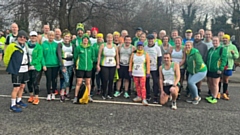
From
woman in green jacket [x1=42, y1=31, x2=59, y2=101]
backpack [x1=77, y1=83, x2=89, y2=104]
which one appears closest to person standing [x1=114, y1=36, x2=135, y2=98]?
backpack [x1=77, y1=83, x2=89, y2=104]

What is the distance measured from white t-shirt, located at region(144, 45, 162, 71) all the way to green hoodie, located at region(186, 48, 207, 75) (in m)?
0.88

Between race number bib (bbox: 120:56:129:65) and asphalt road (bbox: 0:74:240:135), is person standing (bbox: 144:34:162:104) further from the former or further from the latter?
asphalt road (bbox: 0:74:240:135)

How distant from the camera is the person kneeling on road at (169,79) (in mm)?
6324

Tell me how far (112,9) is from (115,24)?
220cm

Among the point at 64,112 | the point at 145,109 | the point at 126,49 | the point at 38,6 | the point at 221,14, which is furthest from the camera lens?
the point at 221,14

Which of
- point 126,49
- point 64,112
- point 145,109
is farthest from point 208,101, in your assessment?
point 64,112

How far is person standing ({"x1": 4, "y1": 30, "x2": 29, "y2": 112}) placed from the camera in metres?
5.56

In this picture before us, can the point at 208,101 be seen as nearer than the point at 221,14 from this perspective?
Yes

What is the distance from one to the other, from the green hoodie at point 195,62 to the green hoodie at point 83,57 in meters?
2.89

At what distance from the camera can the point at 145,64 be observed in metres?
6.68

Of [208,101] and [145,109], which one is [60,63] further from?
[208,101]

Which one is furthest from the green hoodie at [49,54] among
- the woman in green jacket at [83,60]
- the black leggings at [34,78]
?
the woman in green jacket at [83,60]

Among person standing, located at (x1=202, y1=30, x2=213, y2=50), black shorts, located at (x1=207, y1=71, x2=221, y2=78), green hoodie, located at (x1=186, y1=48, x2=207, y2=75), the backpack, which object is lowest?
the backpack

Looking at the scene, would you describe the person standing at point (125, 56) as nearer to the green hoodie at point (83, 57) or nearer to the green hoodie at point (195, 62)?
the green hoodie at point (83, 57)
